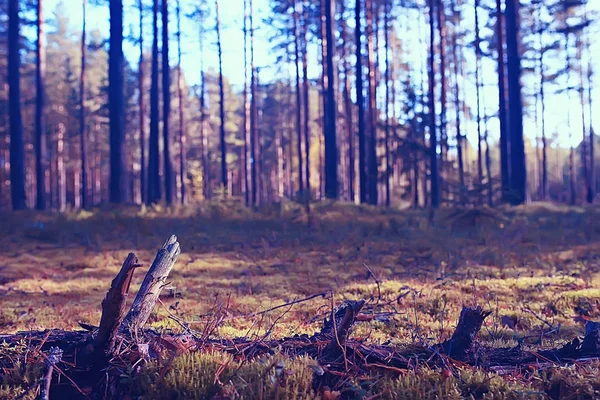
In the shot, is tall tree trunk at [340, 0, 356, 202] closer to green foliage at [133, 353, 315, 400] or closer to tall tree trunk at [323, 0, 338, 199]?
tall tree trunk at [323, 0, 338, 199]

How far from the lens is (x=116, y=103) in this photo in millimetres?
17547

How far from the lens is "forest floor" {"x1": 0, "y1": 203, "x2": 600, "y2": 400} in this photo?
313 centimetres

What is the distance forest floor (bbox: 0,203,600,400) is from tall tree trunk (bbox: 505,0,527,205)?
3004 millimetres

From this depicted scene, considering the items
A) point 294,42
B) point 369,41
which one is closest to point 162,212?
point 369,41

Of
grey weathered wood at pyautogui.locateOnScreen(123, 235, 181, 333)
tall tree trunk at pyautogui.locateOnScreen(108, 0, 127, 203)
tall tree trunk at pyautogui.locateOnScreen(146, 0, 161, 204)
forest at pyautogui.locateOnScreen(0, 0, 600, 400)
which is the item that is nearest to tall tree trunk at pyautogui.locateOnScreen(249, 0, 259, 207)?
forest at pyautogui.locateOnScreen(0, 0, 600, 400)

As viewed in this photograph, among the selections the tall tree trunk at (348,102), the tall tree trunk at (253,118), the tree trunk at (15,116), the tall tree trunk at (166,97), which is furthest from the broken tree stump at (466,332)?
the tall tree trunk at (253,118)

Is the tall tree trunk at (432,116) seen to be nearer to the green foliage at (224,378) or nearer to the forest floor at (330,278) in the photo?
the forest floor at (330,278)

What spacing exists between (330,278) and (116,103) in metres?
12.5

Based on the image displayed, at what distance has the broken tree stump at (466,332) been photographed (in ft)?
11.0

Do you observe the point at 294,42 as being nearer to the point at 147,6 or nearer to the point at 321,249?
the point at 147,6

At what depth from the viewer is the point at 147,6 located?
2452cm

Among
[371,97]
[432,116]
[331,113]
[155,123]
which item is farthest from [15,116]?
[371,97]

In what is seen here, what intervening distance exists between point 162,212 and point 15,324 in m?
10.2

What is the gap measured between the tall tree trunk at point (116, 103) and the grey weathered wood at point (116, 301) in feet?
49.2
